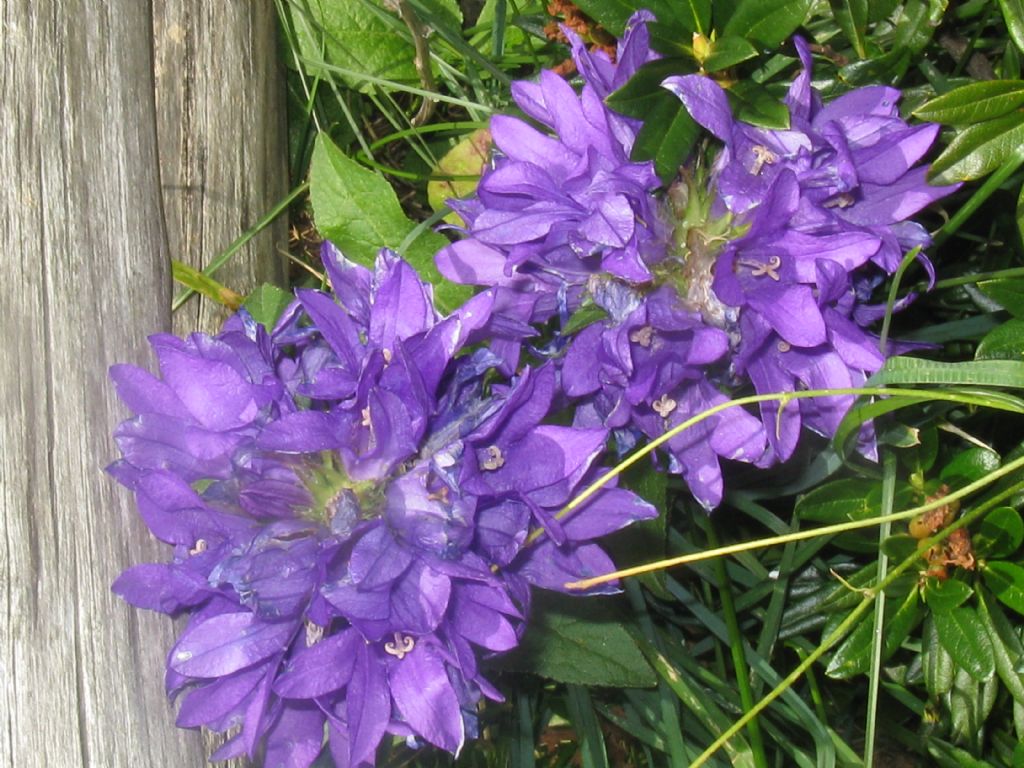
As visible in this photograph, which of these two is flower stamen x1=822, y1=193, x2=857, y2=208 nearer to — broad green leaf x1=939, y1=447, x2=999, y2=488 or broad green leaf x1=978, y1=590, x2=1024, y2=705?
broad green leaf x1=939, y1=447, x2=999, y2=488

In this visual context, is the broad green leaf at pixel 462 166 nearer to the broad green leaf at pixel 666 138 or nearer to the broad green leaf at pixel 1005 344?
the broad green leaf at pixel 666 138

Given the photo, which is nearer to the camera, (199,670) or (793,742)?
(199,670)

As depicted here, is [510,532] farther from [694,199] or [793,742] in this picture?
[793,742]

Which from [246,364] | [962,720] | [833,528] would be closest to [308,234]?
[246,364]

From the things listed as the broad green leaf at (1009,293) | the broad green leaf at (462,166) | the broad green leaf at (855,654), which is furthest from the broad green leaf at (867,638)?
the broad green leaf at (462,166)

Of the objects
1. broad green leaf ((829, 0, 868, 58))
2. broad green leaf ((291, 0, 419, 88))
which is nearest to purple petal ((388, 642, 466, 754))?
broad green leaf ((829, 0, 868, 58))

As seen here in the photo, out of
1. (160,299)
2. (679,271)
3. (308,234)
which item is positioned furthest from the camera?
(308,234)

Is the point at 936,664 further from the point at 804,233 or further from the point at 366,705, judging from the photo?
the point at 366,705
